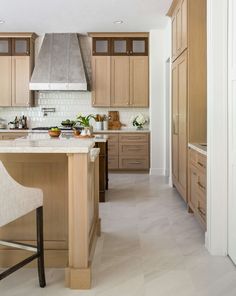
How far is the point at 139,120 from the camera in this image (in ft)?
26.1

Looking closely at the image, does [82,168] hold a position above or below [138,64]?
below

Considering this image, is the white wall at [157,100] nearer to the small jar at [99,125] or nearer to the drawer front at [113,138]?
the drawer front at [113,138]

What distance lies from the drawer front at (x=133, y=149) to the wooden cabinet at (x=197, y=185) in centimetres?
331

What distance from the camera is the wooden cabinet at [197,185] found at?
3.72 meters

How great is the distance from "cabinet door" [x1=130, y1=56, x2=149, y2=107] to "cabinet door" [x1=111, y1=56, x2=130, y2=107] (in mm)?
99

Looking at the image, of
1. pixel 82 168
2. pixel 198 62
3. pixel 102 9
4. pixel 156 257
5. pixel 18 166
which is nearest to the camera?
pixel 82 168

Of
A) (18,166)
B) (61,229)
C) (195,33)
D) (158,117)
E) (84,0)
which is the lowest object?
(61,229)

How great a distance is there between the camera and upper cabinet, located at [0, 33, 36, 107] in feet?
25.9

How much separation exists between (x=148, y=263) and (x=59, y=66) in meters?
5.57

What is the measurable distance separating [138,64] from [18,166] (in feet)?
17.7

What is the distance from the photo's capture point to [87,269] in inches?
104

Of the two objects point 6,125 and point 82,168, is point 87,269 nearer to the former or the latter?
point 82,168

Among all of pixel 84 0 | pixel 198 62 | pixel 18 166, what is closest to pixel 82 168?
pixel 18 166

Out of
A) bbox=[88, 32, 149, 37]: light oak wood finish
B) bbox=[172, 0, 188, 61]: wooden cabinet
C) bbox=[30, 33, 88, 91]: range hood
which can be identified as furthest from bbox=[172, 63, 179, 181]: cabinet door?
bbox=[30, 33, 88, 91]: range hood
